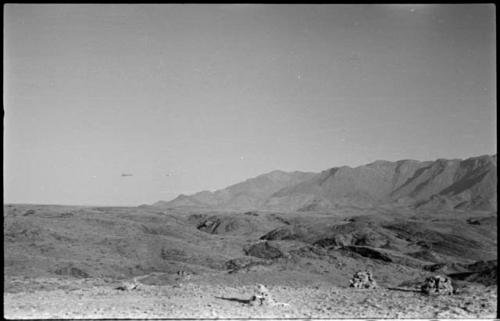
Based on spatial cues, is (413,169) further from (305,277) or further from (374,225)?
(305,277)

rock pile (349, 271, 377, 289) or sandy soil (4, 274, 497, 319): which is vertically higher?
sandy soil (4, 274, 497, 319)

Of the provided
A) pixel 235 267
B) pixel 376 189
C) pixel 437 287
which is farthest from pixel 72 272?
pixel 376 189

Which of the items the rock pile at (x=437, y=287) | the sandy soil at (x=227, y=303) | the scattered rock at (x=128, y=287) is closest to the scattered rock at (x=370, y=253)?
the sandy soil at (x=227, y=303)

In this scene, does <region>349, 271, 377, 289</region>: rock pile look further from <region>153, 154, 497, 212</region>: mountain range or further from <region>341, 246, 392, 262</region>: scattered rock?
<region>153, 154, 497, 212</region>: mountain range

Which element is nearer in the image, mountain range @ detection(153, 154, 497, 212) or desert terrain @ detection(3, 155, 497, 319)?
desert terrain @ detection(3, 155, 497, 319)

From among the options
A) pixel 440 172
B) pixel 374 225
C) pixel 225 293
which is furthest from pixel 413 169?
pixel 225 293

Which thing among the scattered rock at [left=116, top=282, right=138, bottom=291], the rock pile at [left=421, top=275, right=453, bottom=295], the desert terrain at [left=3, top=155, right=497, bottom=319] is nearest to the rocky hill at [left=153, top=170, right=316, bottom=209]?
the desert terrain at [left=3, top=155, right=497, bottom=319]

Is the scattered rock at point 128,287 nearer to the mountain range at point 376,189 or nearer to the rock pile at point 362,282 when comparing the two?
the rock pile at point 362,282
